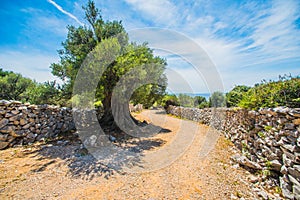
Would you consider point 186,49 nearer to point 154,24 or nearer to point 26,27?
point 154,24

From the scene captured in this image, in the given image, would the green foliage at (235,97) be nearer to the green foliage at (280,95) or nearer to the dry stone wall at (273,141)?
the dry stone wall at (273,141)

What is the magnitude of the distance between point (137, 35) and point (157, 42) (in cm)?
136

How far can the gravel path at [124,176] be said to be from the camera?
107 inches

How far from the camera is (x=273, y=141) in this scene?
122 inches

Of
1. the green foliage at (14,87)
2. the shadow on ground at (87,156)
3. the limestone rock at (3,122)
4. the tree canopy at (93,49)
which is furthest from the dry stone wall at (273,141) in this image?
the green foliage at (14,87)

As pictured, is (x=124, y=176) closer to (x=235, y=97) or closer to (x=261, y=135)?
(x=261, y=135)

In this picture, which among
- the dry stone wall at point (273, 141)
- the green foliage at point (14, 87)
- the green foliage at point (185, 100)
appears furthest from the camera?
the green foliage at point (185, 100)

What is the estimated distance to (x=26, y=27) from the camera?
6160 mm

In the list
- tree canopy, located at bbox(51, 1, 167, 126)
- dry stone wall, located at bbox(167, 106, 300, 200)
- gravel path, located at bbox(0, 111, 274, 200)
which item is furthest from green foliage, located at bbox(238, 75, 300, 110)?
tree canopy, located at bbox(51, 1, 167, 126)

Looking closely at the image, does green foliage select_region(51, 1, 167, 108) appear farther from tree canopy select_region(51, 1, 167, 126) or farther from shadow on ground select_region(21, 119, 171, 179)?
shadow on ground select_region(21, 119, 171, 179)

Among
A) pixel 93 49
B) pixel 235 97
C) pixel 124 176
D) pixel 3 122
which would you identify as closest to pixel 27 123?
pixel 3 122

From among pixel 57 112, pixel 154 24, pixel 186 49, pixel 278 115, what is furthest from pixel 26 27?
pixel 278 115

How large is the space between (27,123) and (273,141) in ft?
27.4

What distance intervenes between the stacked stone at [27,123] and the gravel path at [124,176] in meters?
0.59
